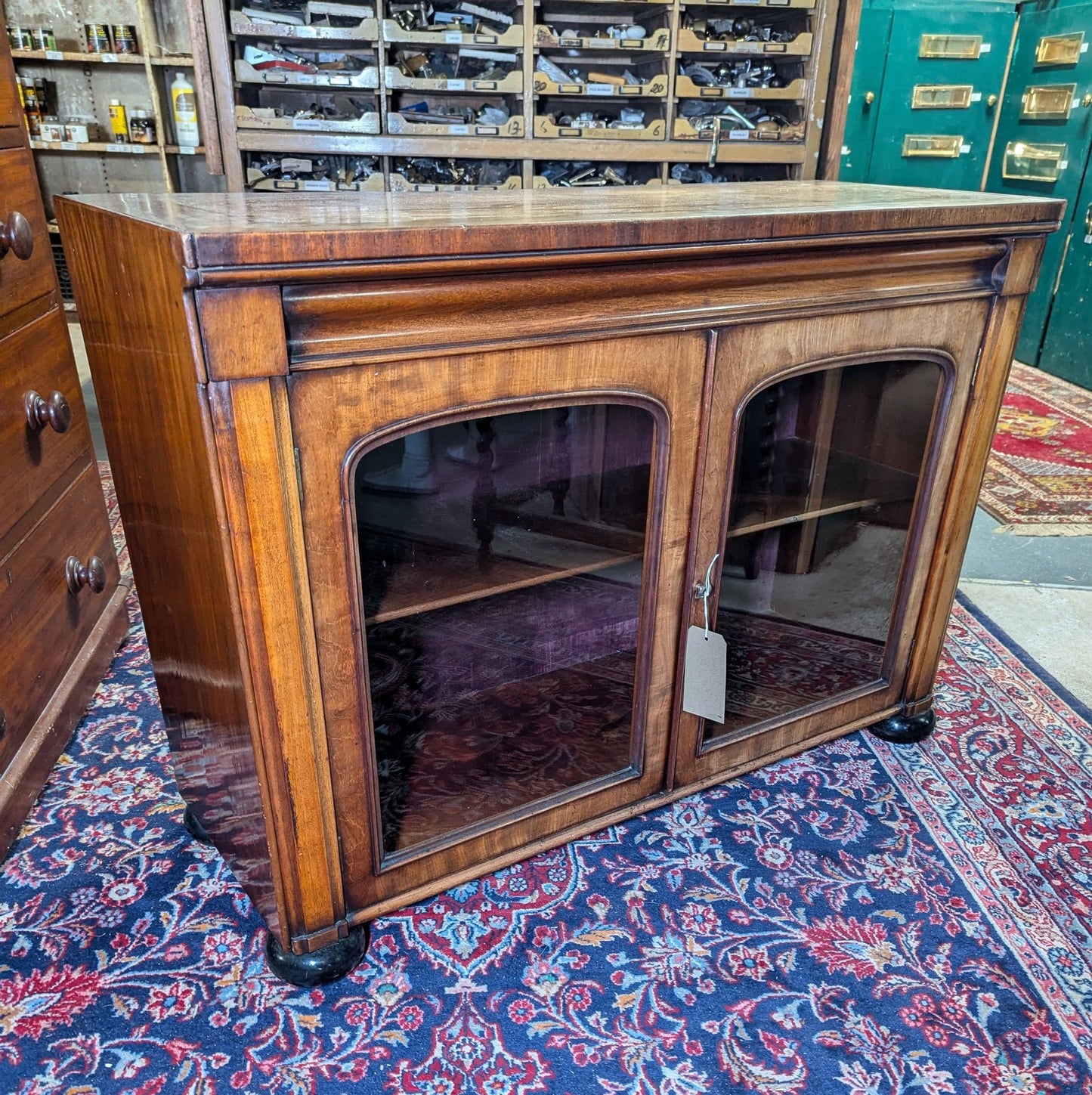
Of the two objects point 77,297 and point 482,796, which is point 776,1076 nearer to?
point 482,796

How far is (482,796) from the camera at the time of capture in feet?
3.95

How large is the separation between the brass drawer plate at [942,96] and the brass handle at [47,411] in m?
4.63

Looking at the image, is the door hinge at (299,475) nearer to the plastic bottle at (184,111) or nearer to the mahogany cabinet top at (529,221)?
the mahogany cabinet top at (529,221)

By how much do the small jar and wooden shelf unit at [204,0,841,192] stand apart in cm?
105

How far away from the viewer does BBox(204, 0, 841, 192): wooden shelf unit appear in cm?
268

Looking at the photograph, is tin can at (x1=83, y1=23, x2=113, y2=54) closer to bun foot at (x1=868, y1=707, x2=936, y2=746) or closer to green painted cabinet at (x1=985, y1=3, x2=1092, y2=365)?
bun foot at (x1=868, y1=707, x2=936, y2=746)

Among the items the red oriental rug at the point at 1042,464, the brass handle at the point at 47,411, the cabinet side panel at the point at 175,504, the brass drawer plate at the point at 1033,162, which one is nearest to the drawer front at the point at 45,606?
the brass handle at the point at 47,411

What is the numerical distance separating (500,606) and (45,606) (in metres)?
0.83

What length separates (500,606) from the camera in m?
1.21

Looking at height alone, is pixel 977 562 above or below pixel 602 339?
below

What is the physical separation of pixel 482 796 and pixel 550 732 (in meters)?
0.15

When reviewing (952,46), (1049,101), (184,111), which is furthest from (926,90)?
(184,111)

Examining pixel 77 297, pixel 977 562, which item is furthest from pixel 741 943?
pixel 977 562

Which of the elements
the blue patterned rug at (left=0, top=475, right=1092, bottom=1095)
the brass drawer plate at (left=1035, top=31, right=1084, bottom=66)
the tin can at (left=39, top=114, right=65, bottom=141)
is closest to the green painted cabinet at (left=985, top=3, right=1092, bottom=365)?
the brass drawer plate at (left=1035, top=31, right=1084, bottom=66)
